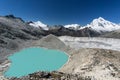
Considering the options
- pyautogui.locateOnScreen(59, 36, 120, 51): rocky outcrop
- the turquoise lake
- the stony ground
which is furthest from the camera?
pyautogui.locateOnScreen(59, 36, 120, 51): rocky outcrop

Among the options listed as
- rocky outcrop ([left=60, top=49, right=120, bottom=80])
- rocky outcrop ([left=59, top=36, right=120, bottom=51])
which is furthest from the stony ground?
rocky outcrop ([left=59, top=36, right=120, bottom=51])

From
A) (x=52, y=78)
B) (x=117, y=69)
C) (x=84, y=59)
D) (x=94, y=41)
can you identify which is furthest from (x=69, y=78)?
(x=94, y=41)

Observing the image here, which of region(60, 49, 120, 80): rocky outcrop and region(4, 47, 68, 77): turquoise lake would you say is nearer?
region(60, 49, 120, 80): rocky outcrop

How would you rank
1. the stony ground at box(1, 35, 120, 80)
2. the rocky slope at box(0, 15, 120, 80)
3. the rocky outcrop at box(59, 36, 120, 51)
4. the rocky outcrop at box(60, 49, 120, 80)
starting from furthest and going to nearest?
the rocky outcrop at box(59, 36, 120, 51), the rocky outcrop at box(60, 49, 120, 80), the stony ground at box(1, 35, 120, 80), the rocky slope at box(0, 15, 120, 80)

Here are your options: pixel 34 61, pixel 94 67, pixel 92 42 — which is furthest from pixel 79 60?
pixel 92 42

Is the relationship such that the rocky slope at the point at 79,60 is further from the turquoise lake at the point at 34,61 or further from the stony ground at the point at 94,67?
the turquoise lake at the point at 34,61

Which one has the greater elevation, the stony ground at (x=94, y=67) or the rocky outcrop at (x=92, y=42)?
the rocky outcrop at (x=92, y=42)

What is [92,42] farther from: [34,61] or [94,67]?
[94,67]

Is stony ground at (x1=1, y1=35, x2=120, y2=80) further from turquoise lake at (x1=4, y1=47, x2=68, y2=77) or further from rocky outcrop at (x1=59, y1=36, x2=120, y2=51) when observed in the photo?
rocky outcrop at (x1=59, y1=36, x2=120, y2=51)

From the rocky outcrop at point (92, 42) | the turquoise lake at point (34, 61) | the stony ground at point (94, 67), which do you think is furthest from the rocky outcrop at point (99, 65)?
the rocky outcrop at point (92, 42)
